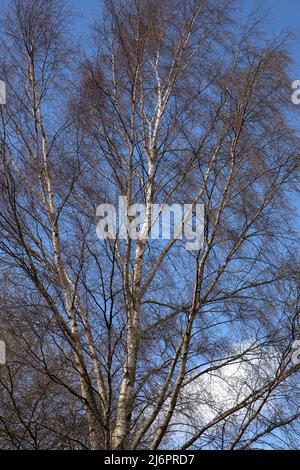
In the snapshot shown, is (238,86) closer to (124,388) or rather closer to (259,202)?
(259,202)

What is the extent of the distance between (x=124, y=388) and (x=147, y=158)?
9.67 ft

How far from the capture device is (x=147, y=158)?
28.7 ft

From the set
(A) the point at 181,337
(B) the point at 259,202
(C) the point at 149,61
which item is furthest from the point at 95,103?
(A) the point at 181,337

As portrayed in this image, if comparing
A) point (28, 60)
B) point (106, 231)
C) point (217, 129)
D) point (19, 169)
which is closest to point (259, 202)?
point (217, 129)

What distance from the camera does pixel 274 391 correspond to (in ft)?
22.9

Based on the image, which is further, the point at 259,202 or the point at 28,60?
the point at 28,60

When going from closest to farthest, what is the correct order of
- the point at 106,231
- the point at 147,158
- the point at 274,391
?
the point at 274,391
the point at 106,231
the point at 147,158

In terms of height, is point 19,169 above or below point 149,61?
below

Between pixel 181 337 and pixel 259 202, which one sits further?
pixel 259 202
